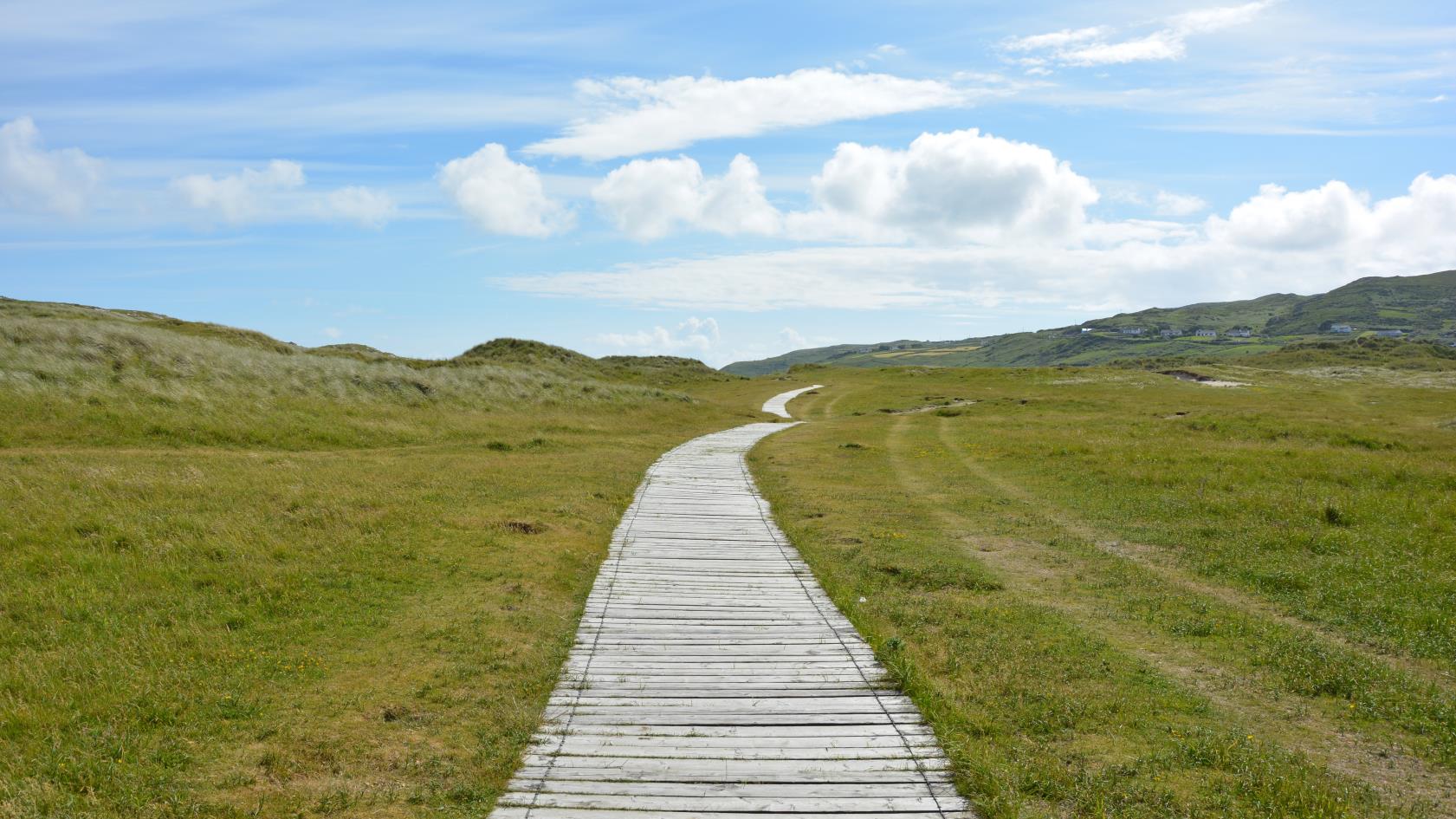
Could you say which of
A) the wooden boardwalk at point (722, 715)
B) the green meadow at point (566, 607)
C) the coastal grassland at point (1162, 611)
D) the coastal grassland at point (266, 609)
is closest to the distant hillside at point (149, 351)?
the green meadow at point (566, 607)

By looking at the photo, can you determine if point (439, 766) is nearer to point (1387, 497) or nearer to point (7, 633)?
point (7, 633)

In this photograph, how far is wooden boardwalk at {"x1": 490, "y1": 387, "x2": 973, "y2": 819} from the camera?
7.14m

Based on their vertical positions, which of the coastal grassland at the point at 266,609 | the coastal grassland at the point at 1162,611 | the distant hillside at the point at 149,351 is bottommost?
the coastal grassland at the point at 1162,611

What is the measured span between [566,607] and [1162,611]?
942 cm

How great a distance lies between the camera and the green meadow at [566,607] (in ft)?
24.7

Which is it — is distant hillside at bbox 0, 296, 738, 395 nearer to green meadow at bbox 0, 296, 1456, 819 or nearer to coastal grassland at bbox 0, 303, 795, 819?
green meadow at bbox 0, 296, 1456, 819

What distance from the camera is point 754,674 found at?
A: 1008 cm

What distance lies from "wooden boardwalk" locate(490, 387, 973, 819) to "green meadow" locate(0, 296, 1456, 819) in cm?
42

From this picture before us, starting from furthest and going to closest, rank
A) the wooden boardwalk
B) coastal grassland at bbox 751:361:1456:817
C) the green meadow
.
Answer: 1. coastal grassland at bbox 751:361:1456:817
2. the green meadow
3. the wooden boardwalk

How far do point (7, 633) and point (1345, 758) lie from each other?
1480 centimetres

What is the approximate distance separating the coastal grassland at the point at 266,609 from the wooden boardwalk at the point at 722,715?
1.79 ft

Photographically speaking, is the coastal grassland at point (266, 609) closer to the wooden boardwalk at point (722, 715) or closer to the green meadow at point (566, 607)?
the green meadow at point (566, 607)

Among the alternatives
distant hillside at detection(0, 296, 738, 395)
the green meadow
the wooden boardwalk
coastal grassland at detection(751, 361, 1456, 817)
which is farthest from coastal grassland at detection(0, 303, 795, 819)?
coastal grassland at detection(751, 361, 1456, 817)

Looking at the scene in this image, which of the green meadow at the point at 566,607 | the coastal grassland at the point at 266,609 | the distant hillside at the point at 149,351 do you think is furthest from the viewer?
the distant hillside at the point at 149,351
